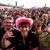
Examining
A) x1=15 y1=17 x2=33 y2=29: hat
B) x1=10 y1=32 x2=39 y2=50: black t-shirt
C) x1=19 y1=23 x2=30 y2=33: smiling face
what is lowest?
x1=10 y1=32 x2=39 y2=50: black t-shirt

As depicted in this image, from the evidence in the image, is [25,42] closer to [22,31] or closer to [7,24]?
[22,31]

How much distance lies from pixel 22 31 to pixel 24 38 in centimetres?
6

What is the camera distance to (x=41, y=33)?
1004 mm

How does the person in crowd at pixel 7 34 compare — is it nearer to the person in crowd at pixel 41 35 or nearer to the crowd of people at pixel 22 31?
the crowd of people at pixel 22 31

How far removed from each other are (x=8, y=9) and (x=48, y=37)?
38cm

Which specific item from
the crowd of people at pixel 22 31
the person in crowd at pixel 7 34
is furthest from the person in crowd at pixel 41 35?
the person in crowd at pixel 7 34

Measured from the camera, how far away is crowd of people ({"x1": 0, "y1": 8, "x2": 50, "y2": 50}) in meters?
0.99

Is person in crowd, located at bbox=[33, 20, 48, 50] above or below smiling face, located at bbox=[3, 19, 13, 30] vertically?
below

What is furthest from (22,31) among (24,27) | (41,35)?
(41,35)

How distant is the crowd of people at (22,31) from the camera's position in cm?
99

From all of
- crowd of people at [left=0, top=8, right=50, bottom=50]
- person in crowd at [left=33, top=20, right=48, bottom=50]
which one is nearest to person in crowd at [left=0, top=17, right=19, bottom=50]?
crowd of people at [left=0, top=8, right=50, bottom=50]

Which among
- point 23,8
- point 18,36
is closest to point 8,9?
point 23,8

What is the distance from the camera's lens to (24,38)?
3.26 ft

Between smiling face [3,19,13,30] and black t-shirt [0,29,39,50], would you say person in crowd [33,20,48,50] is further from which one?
smiling face [3,19,13,30]
